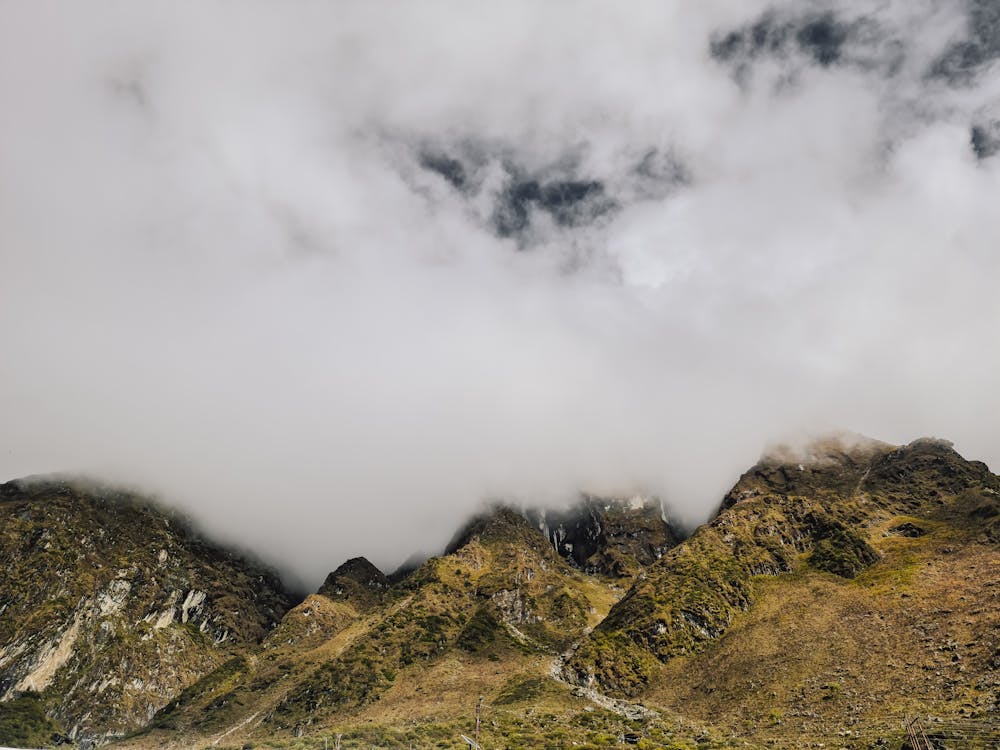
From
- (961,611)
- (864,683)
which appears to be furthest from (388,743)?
(961,611)

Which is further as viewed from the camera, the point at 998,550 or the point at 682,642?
the point at 682,642

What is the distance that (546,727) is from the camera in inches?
4700

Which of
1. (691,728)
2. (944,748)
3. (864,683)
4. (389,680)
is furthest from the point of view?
(389,680)

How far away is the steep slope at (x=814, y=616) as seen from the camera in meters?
101

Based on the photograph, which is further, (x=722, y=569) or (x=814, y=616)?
(x=722, y=569)

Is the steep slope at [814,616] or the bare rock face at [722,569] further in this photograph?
the bare rock face at [722,569]

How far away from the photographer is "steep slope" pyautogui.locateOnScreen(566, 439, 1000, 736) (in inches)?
3967

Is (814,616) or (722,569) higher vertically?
(722,569)

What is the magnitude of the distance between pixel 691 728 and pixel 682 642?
45749 mm

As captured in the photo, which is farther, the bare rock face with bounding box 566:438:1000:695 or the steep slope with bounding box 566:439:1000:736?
the bare rock face with bounding box 566:438:1000:695

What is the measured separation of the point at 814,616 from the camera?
5285 inches

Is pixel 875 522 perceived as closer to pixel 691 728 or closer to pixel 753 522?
pixel 753 522

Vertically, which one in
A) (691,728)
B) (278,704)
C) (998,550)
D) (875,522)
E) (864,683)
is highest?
(875,522)

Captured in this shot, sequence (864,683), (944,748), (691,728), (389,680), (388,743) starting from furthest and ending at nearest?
(389,680), (388,743), (691,728), (864,683), (944,748)
